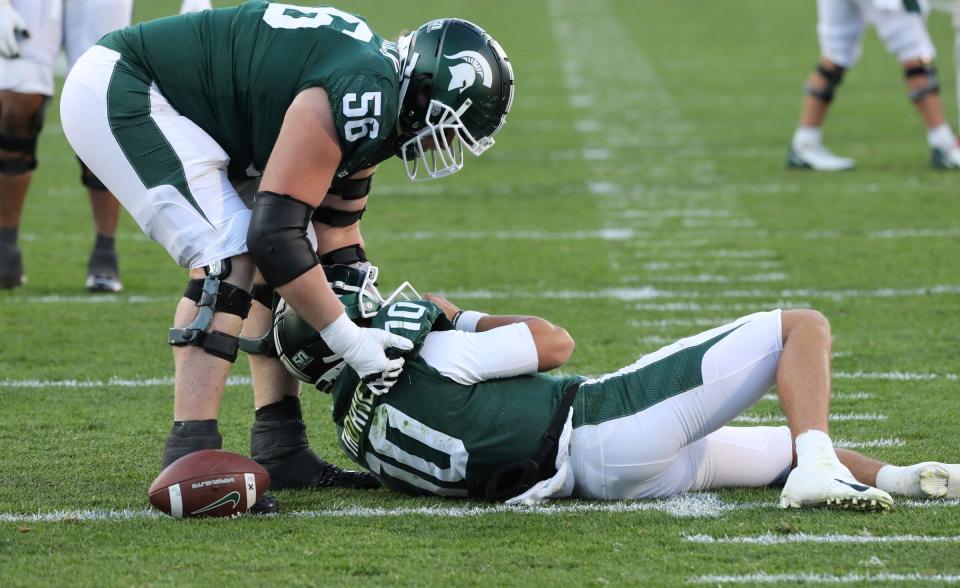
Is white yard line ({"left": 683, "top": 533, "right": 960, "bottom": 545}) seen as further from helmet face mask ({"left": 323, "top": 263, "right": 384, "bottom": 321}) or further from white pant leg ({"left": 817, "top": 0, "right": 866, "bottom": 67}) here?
white pant leg ({"left": 817, "top": 0, "right": 866, "bottom": 67})

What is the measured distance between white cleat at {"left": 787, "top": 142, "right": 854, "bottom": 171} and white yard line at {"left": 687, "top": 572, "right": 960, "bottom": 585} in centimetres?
723

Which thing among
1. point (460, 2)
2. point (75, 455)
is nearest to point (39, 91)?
point (75, 455)

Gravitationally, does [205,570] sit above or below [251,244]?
below

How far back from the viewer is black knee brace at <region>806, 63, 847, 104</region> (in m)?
9.95

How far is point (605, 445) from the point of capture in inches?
145

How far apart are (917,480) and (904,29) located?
668 cm

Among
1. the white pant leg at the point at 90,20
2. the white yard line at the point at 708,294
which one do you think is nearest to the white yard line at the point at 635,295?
the white yard line at the point at 708,294

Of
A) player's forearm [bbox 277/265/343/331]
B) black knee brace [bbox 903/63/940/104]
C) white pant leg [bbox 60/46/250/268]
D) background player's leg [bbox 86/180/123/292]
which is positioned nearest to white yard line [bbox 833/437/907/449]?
player's forearm [bbox 277/265/343/331]

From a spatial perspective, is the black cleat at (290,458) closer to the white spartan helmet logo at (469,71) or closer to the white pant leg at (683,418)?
the white pant leg at (683,418)

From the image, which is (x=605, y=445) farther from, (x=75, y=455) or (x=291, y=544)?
(x=75, y=455)

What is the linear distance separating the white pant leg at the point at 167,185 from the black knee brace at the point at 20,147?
2714 millimetres

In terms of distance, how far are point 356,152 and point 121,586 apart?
1.22 metres

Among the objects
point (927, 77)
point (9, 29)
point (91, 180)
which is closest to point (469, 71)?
point (9, 29)

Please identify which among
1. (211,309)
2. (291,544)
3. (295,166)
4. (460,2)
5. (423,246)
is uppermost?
(295,166)
